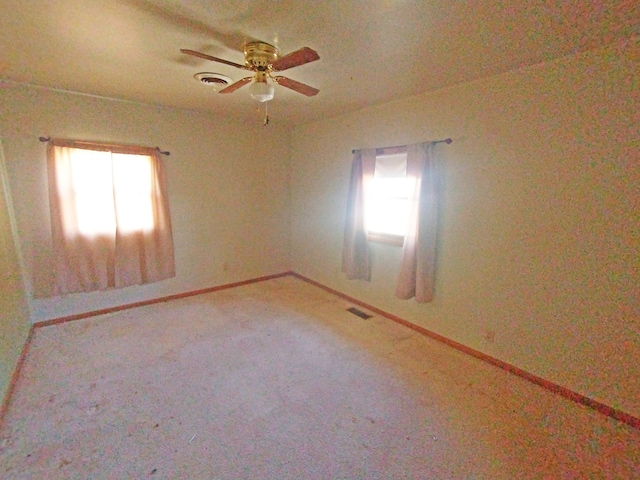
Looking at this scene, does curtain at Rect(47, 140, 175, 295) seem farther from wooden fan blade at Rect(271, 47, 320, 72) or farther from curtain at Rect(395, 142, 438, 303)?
curtain at Rect(395, 142, 438, 303)

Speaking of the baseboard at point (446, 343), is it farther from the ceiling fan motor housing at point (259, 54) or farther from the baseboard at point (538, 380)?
the ceiling fan motor housing at point (259, 54)

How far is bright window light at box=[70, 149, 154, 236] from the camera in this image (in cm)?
279

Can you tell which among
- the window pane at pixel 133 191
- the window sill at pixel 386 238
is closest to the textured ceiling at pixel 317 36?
the window pane at pixel 133 191

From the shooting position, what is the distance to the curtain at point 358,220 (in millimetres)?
3121

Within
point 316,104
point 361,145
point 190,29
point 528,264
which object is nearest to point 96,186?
point 190,29

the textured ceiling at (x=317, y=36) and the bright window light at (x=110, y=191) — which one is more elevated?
the textured ceiling at (x=317, y=36)

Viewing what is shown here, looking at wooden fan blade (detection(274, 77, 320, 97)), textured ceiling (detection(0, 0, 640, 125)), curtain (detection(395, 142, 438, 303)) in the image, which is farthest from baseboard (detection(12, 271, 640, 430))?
wooden fan blade (detection(274, 77, 320, 97))

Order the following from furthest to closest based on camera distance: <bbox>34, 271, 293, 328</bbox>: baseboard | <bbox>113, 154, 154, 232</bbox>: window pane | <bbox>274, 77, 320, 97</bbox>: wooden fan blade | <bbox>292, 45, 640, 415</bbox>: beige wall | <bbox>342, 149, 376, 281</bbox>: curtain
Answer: <bbox>342, 149, 376, 281</bbox>: curtain
<bbox>113, 154, 154, 232</bbox>: window pane
<bbox>34, 271, 293, 328</bbox>: baseboard
<bbox>274, 77, 320, 97</bbox>: wooden fan blade
<bbox>292, 45, 640, 415</bbox>: beige wall

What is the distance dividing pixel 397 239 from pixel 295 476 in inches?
85.6

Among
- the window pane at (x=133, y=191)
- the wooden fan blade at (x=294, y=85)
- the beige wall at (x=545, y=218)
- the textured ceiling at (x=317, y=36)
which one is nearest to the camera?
the textured ceiling at (x=317, y=36)

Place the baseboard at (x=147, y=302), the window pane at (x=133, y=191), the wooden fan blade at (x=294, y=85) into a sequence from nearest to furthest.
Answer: the wooden fan blade at (x=294, y=85) < the baseboard at (x=147, y=302) < the window pane at (x=133, y=191)

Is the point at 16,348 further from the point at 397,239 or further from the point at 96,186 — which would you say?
the point at 397,239

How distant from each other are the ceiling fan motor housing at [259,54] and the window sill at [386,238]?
1948mm

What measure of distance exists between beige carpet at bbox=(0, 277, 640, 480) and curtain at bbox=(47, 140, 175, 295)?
2.06ft
